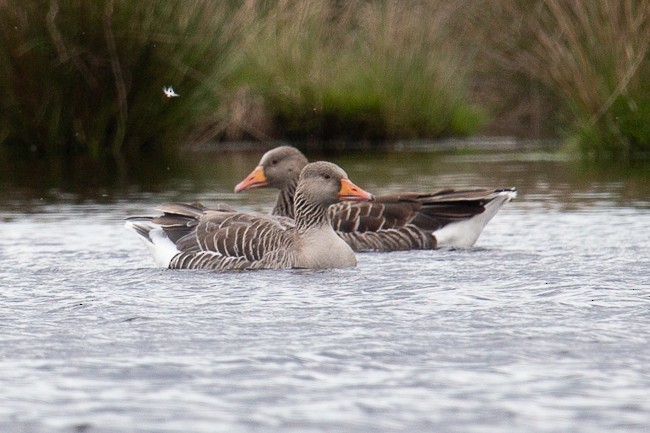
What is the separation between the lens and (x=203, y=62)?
808 inches

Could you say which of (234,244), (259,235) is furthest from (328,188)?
(234,244)

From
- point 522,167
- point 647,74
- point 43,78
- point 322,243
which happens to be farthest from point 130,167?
point 322,243

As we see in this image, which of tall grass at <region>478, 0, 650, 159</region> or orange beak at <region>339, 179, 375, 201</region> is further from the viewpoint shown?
tall grass at <region>478, 0, 650, 159</region>

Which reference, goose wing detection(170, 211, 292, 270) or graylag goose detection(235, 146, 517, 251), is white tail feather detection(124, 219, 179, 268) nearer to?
goose wing detection(170, 211, 292, 270)

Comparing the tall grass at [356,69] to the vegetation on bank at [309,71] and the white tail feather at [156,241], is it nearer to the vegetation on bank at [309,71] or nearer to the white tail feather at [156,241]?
the vegetation on bank at [309,71]

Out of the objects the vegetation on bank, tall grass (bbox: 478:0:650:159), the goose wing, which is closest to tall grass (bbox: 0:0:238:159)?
the vegetation on bank

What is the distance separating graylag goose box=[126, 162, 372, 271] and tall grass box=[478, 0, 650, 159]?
8.74 meters

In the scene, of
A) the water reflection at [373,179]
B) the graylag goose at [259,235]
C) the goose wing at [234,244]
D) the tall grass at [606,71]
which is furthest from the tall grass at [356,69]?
the goose wing at [234,244]

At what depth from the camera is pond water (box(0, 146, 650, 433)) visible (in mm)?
4711

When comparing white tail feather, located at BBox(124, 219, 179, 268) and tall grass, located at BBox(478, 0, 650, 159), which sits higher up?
tall grass, located at BBox(478, 0, 650, 159)

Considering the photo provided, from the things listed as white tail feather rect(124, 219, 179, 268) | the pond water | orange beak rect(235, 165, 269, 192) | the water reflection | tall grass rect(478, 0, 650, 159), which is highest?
tall grass rect(478, 0, 650, 159)

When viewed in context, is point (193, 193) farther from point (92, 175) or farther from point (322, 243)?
point (322, 243)

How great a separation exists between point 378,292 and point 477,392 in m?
2.76

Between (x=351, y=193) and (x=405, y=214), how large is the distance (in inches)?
63.4
